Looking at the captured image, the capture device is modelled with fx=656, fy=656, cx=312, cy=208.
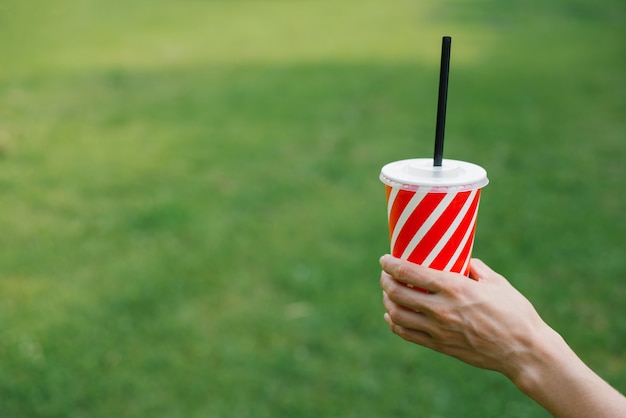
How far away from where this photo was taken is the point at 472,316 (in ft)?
3.95

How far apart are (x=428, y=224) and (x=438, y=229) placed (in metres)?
0.03

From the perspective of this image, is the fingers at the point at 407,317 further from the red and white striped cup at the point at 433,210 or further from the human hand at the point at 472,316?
the red and white striped cup at the point at 433,210

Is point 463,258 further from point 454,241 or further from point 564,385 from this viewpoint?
point 564,385

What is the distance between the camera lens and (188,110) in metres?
6.47

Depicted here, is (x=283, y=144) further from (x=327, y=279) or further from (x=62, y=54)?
(x=62, y=54)

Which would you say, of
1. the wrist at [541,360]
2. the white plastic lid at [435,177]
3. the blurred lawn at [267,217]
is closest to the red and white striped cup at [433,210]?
the white plastic lid at [435,177]

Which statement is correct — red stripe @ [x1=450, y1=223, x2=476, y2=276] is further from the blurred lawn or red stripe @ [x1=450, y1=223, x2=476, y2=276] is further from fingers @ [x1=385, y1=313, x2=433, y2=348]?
the blurred lawn

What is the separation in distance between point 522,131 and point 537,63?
2821mm

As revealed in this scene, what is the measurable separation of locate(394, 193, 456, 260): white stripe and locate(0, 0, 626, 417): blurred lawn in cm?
159

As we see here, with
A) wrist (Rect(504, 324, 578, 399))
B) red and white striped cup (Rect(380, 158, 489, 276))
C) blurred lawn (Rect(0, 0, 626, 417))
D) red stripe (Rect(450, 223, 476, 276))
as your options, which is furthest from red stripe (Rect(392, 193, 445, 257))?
blurred lawn (Rect(0, 0, 626, 417))

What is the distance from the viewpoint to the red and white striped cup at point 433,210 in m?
1.27

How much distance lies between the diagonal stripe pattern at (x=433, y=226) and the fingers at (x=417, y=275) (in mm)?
80

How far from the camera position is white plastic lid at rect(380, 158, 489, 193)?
1.26m

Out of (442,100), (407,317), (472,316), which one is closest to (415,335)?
(407,317)
